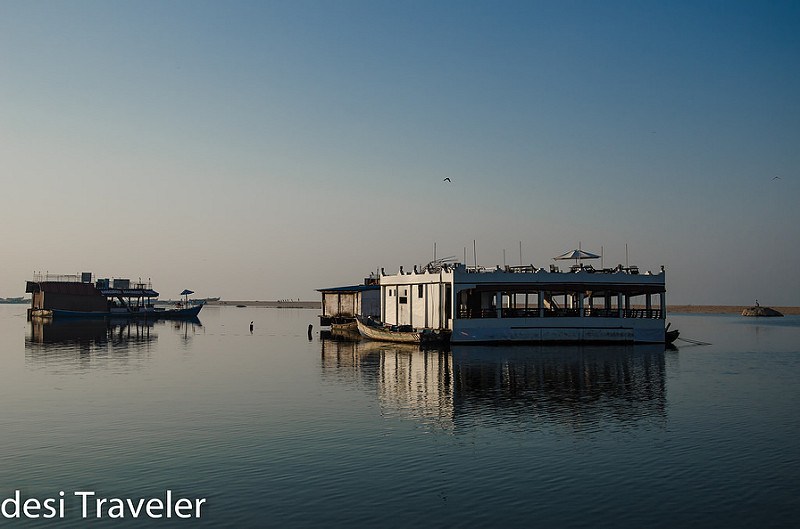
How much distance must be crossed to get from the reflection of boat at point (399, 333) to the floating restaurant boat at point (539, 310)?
1.56ft

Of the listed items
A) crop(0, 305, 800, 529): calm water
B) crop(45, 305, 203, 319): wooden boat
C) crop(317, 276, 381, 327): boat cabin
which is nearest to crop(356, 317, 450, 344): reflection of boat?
crop(317, 276, 381, 327): boat cabin

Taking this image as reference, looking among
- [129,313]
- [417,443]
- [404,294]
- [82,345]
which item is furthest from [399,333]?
[129,313]

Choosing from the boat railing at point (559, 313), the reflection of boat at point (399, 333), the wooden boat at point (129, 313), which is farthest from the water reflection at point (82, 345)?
the wooden boat at point (129, 313)

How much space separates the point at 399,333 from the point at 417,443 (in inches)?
1873

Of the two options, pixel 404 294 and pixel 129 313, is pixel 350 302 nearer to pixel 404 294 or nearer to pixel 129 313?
pixel 404 294

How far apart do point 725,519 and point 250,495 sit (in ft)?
40.3

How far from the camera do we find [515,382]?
4422cm

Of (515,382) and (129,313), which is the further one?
(129,313)

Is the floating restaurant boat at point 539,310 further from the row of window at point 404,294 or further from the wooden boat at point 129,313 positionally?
the wooden boat at point 129,313

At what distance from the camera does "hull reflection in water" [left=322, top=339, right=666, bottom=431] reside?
32.9 m

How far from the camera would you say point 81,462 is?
23750mm

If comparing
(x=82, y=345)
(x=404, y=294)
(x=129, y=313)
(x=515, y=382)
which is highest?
(x=404, y=294)

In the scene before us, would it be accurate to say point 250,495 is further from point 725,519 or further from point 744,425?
point 744,425

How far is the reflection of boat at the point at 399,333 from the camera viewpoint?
69.4 meters
